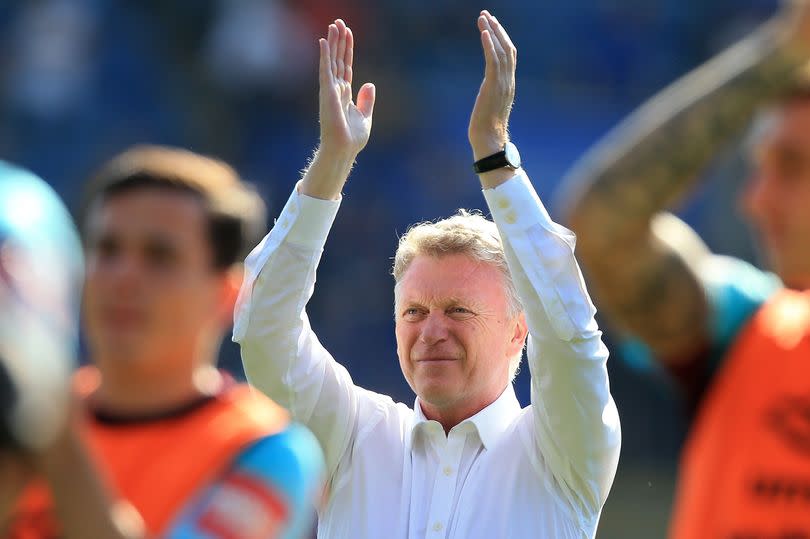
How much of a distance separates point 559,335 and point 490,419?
0.50 m

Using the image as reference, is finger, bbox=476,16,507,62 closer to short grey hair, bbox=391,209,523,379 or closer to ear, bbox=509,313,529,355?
short grey hair, bbox=391,209,523,379

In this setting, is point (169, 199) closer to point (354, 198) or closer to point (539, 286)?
point (539, 286)

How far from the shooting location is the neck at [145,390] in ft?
8.84

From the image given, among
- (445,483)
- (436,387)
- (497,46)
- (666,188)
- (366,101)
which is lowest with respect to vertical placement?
(445,483)

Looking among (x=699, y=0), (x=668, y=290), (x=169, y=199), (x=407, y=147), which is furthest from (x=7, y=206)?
(x=699, y=0)

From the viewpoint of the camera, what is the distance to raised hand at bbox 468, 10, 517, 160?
3.28 m

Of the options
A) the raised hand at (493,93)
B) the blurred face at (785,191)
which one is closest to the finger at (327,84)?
the raised hand at (493,93)

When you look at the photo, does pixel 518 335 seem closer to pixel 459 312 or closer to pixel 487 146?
pixel 459 312

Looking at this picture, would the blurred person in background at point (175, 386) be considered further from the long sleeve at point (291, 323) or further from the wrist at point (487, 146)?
the long sleeve at point (291, 323)

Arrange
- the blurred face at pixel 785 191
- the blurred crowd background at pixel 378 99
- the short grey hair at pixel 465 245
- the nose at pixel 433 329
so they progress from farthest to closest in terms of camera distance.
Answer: the blurred crowd background at pixel 378 99 → the short grey hair at pixel 465 245 → the nose at pixel 433 329 → the blurred face at pixel 785 191

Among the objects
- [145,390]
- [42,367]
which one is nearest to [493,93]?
[145,390]

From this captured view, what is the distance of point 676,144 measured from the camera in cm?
245

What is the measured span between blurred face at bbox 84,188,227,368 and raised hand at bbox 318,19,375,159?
943mm

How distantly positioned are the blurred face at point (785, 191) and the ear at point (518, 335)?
4.91ft
